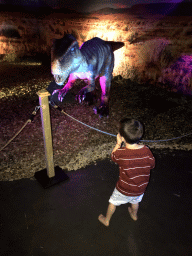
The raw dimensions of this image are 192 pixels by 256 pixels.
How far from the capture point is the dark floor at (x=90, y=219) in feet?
6.81

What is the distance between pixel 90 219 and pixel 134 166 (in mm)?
1024

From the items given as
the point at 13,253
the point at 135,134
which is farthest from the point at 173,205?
the point at 13,253

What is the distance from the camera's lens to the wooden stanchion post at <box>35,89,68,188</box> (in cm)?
230

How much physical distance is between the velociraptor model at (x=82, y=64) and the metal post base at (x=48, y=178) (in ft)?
4.50

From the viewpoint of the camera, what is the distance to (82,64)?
3.45 metres

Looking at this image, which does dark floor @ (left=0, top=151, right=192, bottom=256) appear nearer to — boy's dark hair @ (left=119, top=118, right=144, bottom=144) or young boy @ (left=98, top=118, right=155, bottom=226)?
young boy @ (left=98, top=118, right=155, bottom=226)

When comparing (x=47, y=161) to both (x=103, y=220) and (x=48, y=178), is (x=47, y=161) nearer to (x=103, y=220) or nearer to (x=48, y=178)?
(x=48, y=178)

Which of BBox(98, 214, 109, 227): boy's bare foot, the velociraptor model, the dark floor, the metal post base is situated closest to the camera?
the dark floor

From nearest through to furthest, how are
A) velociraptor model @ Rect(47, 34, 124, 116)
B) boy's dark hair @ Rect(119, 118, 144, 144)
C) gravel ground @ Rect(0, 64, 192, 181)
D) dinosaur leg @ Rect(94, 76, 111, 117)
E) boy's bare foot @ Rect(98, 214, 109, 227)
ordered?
1. boy's dark hair @ Rect(119, 118, 144, 144)
2. boy's bare foot @ Rect(98, 214, 109, 227)
3. velociraptor model @ Rect(47, 34, 124, 116)
4. gravel ground @ Rect(0, 64, 192, 181)
5. dinosaur leg @ Rect(94, 76, 111, 117)

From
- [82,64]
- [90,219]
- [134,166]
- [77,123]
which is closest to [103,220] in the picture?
[90,219]

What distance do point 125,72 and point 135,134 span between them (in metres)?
5.38

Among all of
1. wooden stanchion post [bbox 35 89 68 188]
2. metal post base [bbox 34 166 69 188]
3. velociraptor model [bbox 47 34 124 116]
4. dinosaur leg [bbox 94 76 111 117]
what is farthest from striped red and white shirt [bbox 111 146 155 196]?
dinosaur leg [bbox 94 76 111 117]

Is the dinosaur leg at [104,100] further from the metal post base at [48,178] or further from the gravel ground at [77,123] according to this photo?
the metal post base at [48,178]

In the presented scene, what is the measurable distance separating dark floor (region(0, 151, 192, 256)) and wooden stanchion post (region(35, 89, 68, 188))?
9 cm
